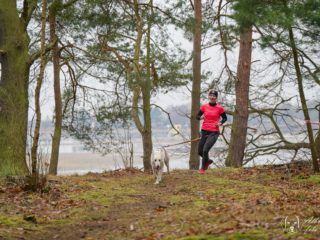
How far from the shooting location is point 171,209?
788 cm

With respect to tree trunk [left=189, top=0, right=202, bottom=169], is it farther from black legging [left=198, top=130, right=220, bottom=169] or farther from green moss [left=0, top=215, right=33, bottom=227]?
green moss [left=0, top=215, right=33, bottom=227]

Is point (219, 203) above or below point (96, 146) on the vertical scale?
below

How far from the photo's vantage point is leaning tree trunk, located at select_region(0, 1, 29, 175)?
1107 cm

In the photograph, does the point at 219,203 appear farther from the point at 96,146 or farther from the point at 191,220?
the point at 96,146

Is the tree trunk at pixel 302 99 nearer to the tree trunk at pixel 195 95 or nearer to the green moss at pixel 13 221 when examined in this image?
the green moss at pixel 13 221

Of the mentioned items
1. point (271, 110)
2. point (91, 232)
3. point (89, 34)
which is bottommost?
point (91, 232)

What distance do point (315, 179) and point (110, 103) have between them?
986cm

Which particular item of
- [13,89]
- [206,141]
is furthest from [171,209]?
[13,89]

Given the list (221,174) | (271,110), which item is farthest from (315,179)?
(271,110)

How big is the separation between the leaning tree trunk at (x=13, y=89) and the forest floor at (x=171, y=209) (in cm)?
111

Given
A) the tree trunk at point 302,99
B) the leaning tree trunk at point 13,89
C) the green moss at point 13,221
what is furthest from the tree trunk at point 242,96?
the green moss at point 13,221

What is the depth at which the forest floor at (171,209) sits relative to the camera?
5.50m

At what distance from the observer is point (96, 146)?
19.5 meters

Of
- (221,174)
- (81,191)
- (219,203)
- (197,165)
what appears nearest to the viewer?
(219,203)
